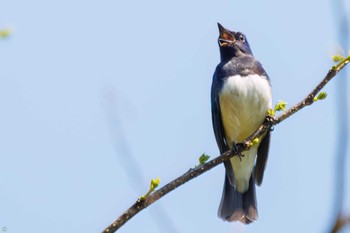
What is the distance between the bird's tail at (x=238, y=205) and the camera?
6.14 metres

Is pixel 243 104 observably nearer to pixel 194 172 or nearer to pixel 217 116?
pixel 217 116

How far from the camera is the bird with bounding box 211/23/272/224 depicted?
5844mm

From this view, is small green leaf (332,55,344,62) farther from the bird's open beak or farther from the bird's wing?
the bird's open beak

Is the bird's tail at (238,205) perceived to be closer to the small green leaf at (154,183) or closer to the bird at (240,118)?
the bird at (240,118)

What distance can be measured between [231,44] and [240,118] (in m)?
1.23

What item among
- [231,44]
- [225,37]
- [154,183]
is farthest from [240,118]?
[154,183]

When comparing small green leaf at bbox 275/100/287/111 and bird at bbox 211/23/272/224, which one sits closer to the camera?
small green leaf at bbox 275/100/287/111

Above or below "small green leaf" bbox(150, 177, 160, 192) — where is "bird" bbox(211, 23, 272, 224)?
above

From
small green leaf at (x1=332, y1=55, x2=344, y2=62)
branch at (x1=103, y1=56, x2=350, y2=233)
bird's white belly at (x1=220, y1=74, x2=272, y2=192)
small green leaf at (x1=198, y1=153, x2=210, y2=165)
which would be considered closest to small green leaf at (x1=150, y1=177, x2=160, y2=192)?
branch at (x1=103, y1=56, x2=350, y2=233)

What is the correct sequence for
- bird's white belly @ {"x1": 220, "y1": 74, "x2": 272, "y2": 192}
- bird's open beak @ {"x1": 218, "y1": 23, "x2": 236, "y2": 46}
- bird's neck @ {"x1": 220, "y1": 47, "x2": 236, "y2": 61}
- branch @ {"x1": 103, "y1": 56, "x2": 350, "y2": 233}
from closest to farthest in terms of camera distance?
branch @ {"x1": 103, "y1": 56, "x2": 350, "y2": 233}
bird's white belly @ {"x1": 220, "y1": 74, "x2": 272, "y2": 192}
bird's neck @ {"x1": 220, "y1": 47, "x2": 236, "y2": 61}
bird's open beak @ {"x1": 218, "y1": 23, "x2": 236, "y2": 46}

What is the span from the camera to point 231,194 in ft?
21.0

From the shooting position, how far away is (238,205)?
627cm

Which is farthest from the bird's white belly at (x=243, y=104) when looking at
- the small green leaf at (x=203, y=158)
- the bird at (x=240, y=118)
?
the small green leaf at (x=203, y=158)

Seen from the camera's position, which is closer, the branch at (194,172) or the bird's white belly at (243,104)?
the branch at (194,172)
